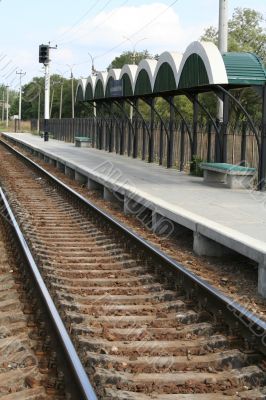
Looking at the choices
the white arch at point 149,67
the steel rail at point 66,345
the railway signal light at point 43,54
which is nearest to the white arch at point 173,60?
the white arch at point 149,67

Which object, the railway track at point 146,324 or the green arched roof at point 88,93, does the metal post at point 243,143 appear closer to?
the railway track at point 146,324

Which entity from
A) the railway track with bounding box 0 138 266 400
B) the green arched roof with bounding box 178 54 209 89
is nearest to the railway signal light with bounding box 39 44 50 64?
the green arched roof with bounding box 178 54 209 89

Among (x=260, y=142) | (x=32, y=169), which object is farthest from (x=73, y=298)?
(x=32, y=169)

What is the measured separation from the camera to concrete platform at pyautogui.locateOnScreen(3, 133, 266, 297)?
845cm

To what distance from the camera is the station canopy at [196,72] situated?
16.2 meters

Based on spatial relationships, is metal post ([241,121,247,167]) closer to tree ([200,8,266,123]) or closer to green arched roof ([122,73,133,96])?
green arched roof ([122,73,133,96])

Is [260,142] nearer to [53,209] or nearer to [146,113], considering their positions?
[53,209]

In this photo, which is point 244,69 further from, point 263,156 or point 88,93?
point 88,93

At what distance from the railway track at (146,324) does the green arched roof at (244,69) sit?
24.3 feet

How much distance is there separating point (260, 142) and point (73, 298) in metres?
10.3

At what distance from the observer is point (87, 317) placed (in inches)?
236

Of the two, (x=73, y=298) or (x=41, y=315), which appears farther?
(x=73, y=298)

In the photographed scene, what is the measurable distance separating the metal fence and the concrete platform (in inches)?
59.4

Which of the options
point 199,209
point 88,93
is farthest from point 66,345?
point 88,93
